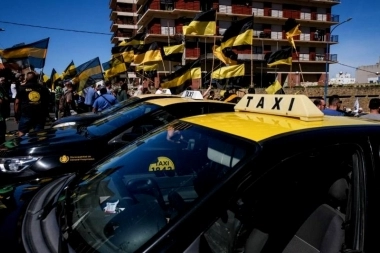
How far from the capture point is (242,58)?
139 feet

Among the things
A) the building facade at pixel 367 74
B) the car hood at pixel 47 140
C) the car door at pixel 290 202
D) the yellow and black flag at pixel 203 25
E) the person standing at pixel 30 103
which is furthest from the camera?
the building facade at pixel 367 74

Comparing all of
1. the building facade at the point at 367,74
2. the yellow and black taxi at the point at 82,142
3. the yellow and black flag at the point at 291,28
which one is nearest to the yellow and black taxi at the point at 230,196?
the yellow and black taxi at the point at 82,142

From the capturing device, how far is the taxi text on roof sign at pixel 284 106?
1988 millimetres

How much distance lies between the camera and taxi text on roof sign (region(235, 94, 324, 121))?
1.99 metres

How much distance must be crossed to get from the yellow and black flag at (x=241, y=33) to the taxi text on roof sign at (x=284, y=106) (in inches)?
313

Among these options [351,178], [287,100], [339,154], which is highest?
[287,100]

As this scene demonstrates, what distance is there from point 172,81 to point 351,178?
8.66 metres

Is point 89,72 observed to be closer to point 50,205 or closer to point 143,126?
point 143,126

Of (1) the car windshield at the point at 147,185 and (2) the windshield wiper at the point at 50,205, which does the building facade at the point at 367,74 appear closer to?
(1) the car windshield at the point at 147,185

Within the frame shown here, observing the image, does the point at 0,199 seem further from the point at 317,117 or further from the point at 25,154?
the point at 317,117

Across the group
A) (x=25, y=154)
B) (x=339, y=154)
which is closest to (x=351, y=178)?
(x=339, y=154)

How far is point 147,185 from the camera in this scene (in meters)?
2.01

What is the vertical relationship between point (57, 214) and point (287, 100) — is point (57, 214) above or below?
below

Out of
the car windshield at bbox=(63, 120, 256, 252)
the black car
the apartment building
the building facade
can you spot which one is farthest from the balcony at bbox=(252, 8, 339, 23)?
the car windshield at bbox=(63, 120, 256, 252)
